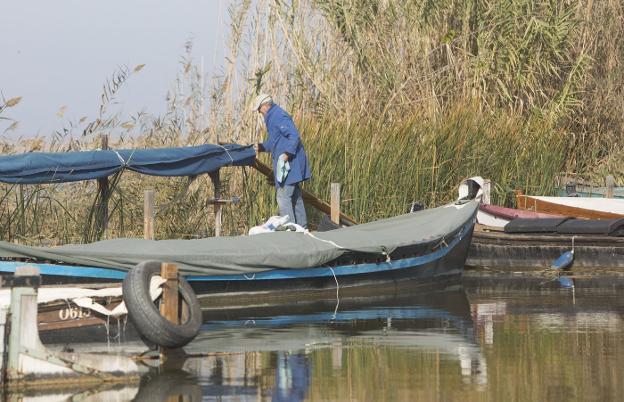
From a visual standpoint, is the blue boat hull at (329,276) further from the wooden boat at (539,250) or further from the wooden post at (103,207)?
the wooden post at (103,207)

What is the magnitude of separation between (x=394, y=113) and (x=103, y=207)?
22.0ft

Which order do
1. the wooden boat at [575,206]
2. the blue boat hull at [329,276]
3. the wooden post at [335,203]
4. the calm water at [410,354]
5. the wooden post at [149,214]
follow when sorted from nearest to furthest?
the calm water at [410,354]
the blue boat hull at [329,276]
the wooden post at [149,214]
the wooden post at [335,203]
the wooden boat at [575,206]

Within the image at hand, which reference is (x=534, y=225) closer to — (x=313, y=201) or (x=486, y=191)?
(x=486, y=191)

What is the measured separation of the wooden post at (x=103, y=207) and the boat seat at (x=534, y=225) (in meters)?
5.64

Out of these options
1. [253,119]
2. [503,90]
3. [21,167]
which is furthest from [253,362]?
[503,90]

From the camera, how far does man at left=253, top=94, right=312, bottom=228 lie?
16.2 m

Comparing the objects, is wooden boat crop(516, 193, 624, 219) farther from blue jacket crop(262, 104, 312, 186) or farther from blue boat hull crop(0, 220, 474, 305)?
blue jacket crop(262, 104, 312, 186)

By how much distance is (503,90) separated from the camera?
23062mm

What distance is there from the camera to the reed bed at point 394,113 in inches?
684

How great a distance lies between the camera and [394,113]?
2106 cm

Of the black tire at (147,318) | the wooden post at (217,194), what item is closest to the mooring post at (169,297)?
the black tire at (147,318)

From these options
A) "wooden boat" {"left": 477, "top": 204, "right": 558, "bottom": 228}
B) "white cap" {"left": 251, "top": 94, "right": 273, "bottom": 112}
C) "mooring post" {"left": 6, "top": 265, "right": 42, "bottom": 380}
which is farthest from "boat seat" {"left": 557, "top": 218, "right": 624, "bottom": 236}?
"mooring post" {"left": 6, "top": 265, "right": 42, "bottom": 380}

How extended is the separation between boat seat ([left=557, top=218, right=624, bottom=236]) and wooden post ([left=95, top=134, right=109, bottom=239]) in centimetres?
611

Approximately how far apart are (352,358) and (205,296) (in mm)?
3763
